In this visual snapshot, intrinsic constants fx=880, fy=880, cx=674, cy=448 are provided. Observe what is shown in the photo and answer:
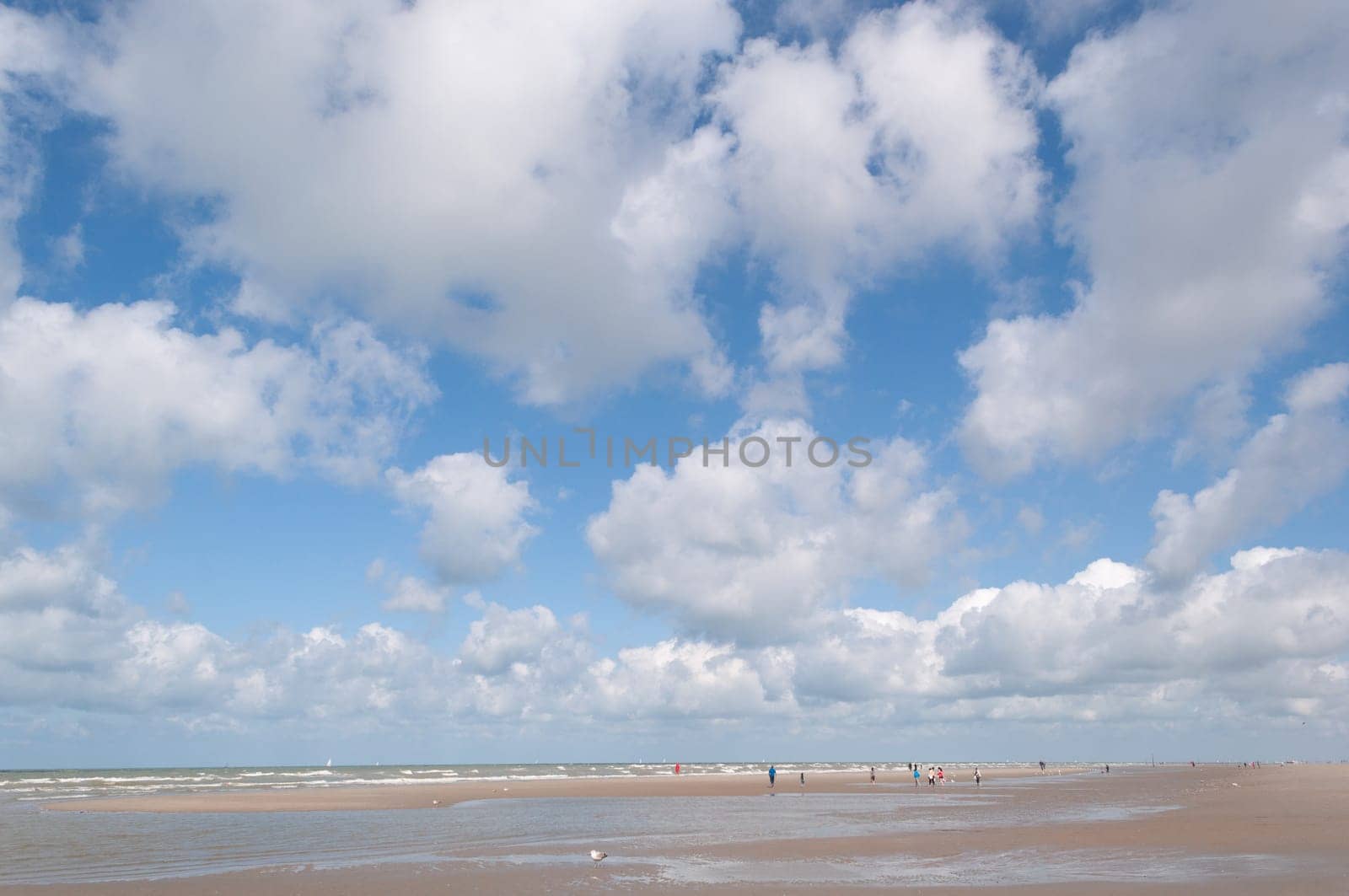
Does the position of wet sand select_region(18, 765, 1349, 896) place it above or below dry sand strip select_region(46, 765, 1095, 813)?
above

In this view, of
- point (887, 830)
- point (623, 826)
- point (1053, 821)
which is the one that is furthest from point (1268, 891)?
point (623, 826)

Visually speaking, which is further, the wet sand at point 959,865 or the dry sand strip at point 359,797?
the dry sand strip at point 359,797

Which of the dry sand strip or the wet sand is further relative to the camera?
the dry sand strip

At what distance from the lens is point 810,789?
75562mm

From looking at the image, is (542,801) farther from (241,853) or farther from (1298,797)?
(1298,797)

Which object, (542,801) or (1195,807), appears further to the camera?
(542,801)

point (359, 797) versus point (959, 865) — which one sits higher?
point (959, 865)

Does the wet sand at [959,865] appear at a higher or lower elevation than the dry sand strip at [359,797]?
higher

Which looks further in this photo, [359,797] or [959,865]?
[359,797]

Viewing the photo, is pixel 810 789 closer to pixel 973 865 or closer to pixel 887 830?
pixel 887 830

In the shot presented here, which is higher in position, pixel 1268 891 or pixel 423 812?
pixel 1268 891

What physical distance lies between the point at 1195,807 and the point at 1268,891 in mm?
31808

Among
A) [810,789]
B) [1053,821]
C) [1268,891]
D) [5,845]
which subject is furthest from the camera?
[810,789]

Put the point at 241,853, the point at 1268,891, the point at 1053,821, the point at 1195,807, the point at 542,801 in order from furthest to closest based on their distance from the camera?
1. the point at 542,801
2. the point at 1195,807
3. the point at 1053,821
4. the point at 241,853
5. the point at 1268,891
